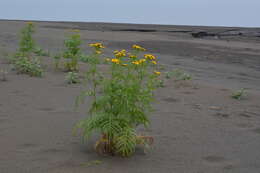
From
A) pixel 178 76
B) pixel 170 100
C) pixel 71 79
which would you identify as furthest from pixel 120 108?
pixel 178 76

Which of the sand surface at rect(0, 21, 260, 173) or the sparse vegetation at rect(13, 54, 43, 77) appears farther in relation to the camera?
the sparse vegetation at rect(13, 54, 43, 77)

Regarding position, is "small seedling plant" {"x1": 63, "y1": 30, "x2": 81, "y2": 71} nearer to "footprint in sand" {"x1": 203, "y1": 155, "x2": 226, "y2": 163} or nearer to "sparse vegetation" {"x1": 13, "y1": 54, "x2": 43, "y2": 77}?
"sparse vegetation" {"x1": 13, "y1": 54, "x2": 43, "y2": 77}

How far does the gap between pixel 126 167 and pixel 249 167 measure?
1205mm

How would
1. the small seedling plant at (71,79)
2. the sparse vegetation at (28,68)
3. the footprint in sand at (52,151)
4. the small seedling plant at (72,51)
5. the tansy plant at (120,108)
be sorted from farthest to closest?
the small seedling plant at (72,51) < the sparse vegetation at (28,68) < the small seedling plant at (71,79) < the footprint in sand at (52,151) < the tansy plant at (120,108)

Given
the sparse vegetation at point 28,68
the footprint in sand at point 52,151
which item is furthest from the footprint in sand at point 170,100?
the footprint in sand at point 52,151

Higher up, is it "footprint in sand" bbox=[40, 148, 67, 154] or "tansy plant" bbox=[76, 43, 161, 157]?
"tansy plant" bbox=[76, 43, 161, 157]

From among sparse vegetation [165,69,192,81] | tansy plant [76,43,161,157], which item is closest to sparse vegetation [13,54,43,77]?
sparse vegetation [165,69,192,81]

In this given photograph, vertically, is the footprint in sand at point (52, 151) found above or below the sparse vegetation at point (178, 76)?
below

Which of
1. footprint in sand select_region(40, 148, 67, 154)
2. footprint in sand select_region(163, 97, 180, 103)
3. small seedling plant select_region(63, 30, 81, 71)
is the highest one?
small seedling plant select_region(63, 30, 81, 71)

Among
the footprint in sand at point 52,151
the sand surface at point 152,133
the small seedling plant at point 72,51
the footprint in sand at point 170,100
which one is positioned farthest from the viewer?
the small seedling plant at point 72,51

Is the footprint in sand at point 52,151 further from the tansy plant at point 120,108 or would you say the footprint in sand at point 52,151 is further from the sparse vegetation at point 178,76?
the sparse vegetation at point 178,76

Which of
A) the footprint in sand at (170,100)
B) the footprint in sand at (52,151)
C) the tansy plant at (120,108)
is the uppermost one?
the tansy plant at (120,108)

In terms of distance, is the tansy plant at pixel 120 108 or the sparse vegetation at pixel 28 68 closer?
the tansy plant at pixel 120 108

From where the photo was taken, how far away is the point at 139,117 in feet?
11.8
